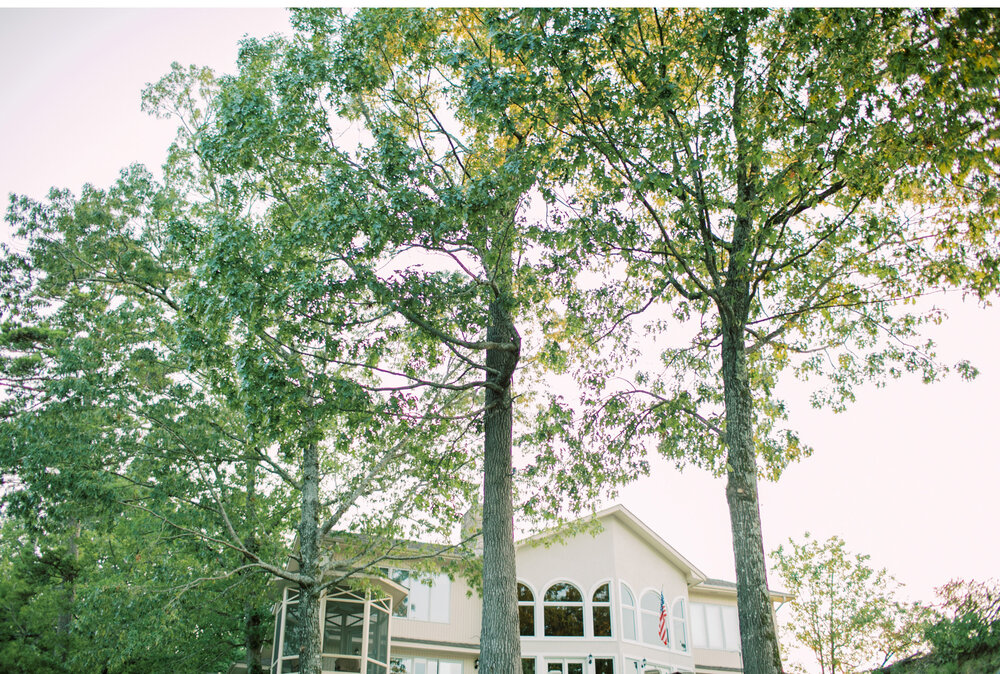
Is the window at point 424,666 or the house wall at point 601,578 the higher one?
the house wall at point 601,578

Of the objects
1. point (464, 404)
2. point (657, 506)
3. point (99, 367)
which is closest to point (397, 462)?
point (464, 404)

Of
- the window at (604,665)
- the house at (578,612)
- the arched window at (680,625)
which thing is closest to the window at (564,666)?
the house at (578,612)

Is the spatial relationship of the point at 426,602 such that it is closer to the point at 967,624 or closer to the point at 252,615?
the point at 252,615

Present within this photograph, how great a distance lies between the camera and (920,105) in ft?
23.3

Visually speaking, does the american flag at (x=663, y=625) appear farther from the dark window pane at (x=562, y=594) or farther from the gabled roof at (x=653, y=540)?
the dark window pane at (x=562, y=594)

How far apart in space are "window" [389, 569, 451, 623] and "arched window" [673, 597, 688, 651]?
7434 millimetres

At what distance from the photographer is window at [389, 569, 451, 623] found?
63.1ft

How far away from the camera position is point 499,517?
10070 mm

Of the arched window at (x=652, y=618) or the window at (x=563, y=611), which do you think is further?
the arched window at (x=652, y=618)

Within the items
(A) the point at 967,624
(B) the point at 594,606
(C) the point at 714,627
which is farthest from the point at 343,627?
(A) the point at 967,624

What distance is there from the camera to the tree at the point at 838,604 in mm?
26719

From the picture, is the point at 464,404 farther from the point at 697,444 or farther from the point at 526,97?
the point at 526,97

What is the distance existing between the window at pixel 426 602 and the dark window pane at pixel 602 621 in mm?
4320

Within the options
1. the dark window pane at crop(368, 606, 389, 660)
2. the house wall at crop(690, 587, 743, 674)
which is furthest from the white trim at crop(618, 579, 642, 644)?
the dark window pane at crop(368, 606, 389, 660)
